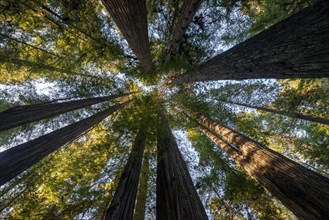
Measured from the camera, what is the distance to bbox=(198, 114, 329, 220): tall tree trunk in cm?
220

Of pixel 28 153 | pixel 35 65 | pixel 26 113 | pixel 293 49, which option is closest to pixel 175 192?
pixel 293 49

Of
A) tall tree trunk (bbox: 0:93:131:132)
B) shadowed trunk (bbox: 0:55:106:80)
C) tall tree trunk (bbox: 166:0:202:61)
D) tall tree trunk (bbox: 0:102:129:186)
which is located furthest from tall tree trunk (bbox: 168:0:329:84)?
shadowed trunk (bbox: 0:55:106:80)

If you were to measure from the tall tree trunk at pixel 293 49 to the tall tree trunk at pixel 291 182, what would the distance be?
162cm

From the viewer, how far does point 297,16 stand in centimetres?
188

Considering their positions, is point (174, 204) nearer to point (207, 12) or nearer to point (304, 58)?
point (304, 58)

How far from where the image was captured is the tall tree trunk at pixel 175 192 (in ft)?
6.95

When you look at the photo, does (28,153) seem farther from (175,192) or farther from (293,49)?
(293,49)

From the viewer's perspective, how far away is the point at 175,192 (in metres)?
2.52

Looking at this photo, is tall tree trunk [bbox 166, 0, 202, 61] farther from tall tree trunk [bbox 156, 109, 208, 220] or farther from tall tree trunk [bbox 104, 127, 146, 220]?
tall tree trunk [bbox 156, 109, 208, 220]

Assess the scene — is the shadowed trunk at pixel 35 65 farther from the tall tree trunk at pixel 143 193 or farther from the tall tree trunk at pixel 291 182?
the tall tree trunk at pixel 291 182

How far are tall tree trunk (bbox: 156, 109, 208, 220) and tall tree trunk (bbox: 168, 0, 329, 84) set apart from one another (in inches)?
76.8

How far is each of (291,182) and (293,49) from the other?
2.03 meters

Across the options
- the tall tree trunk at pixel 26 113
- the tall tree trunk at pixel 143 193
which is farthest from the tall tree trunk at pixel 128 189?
the tall tree trunk at pixel 26 113

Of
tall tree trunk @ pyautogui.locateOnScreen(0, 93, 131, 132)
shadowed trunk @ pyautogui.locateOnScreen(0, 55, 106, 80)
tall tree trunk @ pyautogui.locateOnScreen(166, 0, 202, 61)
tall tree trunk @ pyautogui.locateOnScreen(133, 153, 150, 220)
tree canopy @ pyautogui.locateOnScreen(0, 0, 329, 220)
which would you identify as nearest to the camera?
tree canopy @ pyautogui.locateOnScreen(0, 0, 329, 220)
